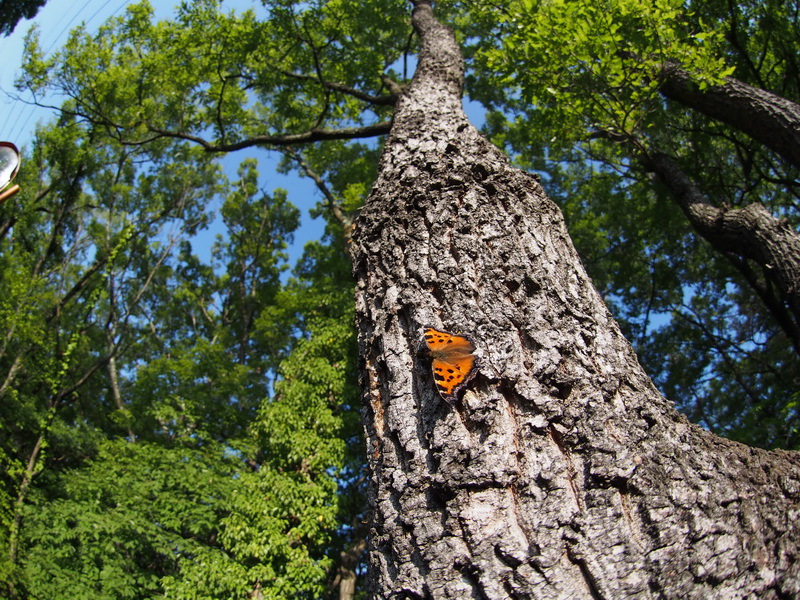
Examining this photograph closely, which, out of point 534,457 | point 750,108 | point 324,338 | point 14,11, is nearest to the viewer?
point 534,457

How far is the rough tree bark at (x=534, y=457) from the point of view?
1.44m

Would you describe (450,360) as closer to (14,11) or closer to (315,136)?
(315,136)

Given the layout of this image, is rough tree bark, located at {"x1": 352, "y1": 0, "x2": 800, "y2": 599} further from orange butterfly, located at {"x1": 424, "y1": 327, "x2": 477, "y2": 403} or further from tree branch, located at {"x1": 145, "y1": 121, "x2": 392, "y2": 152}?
tree branch, located at {"x1": 145, "y1": 121, "x2": 392, "y2": 152}

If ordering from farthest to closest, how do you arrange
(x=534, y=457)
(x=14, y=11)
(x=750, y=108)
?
(x=14, y=11), (x=750, y=108), (x=534, y=457)

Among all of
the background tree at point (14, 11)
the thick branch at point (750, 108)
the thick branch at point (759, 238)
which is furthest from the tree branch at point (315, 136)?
the thick branch at point (759, 238)

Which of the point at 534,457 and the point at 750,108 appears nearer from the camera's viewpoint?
the point at 534,457

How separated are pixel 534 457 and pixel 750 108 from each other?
5221 millimetres

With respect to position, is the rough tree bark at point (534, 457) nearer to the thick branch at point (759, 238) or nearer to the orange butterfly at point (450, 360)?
the orange butterfly at point (450, 360)

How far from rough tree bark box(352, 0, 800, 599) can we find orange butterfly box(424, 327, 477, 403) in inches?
1.8

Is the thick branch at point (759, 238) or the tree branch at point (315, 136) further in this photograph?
the tree branch at point (315, 136)

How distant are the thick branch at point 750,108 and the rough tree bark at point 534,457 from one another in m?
3.95

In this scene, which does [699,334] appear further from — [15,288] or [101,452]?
[15,288]

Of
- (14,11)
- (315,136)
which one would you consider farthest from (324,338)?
(14,11)

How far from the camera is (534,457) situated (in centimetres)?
158
